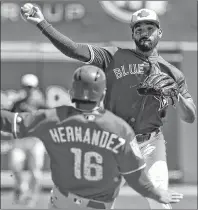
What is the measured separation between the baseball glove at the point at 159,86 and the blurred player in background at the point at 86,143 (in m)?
1.20

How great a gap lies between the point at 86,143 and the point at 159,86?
1389 mm

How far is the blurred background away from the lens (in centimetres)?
1102

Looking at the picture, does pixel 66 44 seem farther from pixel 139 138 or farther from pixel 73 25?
pixel 73 25

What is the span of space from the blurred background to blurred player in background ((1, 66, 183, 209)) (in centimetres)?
720

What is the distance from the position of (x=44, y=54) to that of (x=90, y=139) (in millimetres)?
7662

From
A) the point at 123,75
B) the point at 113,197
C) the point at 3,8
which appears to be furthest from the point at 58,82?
the point at 113,197

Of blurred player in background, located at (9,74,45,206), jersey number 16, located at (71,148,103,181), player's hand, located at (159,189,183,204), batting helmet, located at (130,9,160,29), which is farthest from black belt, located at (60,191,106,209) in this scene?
blurred player in background, located at (9,74,45,206)

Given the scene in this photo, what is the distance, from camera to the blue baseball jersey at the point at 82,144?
361cm

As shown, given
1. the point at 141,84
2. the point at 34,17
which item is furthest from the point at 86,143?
the point at 34,17

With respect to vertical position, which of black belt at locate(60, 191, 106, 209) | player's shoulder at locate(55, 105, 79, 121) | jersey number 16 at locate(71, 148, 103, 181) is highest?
player's shoulder at locate(55, 105, 79, 121)

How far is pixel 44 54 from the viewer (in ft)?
36.6

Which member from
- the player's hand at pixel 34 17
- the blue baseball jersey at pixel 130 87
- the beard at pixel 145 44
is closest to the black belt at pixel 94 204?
the blue baseball jersey at pixel 130 87

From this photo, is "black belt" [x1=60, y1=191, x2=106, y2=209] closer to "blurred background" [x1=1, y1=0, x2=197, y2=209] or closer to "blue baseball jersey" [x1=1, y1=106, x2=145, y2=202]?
"blue baseball jersey" [x1=1, y1=106, x2=145, y2=202]

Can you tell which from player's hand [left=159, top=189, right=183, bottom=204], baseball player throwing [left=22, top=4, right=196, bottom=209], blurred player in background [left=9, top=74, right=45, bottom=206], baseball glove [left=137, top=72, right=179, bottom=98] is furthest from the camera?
blurred player in background [left=9, top=74, right=45, bottom=206]
